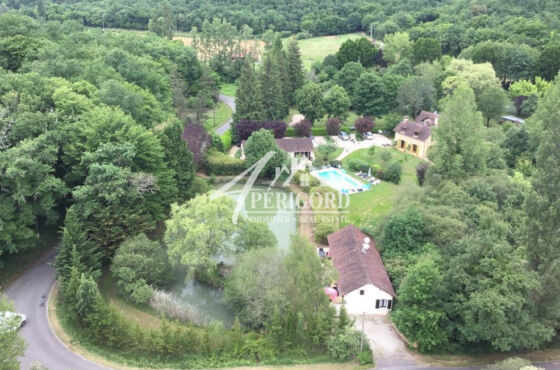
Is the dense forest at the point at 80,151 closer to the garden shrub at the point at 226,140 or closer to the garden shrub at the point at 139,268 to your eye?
the garden shrub at the point at 139,268

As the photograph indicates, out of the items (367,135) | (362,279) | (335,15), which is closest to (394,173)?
(367,135)

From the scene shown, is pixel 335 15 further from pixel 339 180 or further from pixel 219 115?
pixel 339 180

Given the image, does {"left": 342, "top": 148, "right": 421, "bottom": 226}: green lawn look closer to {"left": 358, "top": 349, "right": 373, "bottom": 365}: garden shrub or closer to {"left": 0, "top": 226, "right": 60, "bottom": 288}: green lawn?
{"left": 358, "top": 349, "right": 373, "bottom": 365}: garden shrub

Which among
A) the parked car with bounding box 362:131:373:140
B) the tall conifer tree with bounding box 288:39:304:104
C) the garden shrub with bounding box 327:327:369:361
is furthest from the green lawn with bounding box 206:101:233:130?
the garden shrub with bounding box 327:327:369:361

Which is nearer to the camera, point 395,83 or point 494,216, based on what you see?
point 494,216

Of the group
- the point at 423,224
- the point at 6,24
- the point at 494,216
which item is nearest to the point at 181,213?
the point at 423,224

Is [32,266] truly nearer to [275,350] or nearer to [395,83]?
[275,350]
